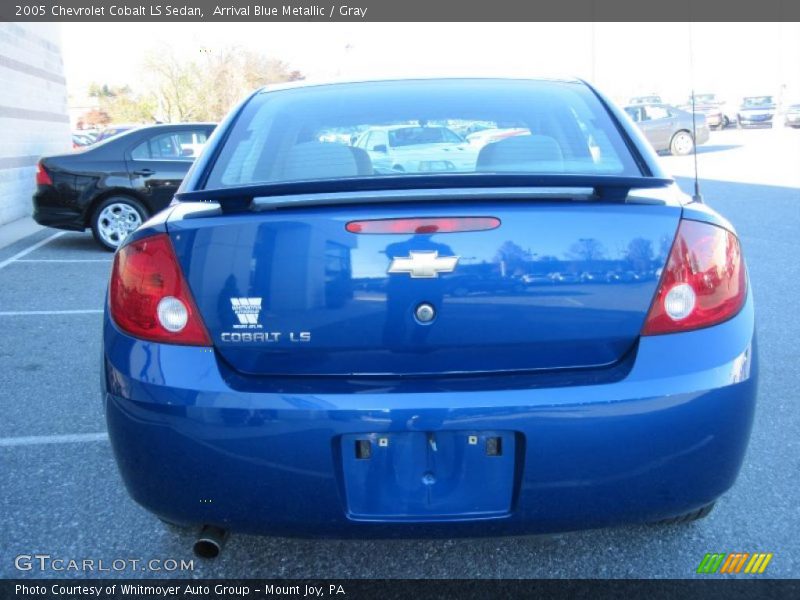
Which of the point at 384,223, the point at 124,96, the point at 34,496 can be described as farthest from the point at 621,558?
the point at 124,96

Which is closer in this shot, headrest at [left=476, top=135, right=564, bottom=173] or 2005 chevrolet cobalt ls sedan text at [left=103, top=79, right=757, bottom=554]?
2005 chevrolet cobalt ls sedan text at [left=103, top=79, right=757, bottom=554]

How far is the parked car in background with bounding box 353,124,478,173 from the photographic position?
2645 mm

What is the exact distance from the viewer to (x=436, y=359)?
75.5 inches

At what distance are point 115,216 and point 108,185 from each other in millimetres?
347

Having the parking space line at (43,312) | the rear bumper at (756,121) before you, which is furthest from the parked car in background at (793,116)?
the parking space line at (43,312)

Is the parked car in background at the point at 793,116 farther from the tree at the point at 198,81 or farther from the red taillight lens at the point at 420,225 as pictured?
the red taillight lens at the point at 420,225

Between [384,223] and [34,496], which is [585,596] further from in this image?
[34,496]

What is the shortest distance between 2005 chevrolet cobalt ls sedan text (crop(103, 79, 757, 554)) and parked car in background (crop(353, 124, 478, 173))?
2.13 feet

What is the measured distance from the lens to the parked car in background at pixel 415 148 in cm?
264

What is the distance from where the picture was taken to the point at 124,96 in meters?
39.7

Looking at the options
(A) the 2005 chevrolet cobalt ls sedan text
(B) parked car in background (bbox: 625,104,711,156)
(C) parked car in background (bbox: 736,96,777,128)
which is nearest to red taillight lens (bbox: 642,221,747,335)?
(A) the 2005 chevrolet cobalt ls sedan text

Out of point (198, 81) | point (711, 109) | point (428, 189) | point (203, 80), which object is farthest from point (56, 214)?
point (711, 109)

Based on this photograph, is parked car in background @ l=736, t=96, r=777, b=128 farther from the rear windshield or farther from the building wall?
the rear windshield

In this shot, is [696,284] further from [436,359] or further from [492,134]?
[492,134]
